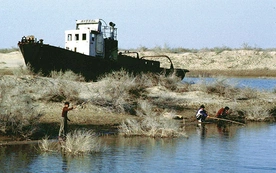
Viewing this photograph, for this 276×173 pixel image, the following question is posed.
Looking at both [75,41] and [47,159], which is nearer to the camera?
[47,159]

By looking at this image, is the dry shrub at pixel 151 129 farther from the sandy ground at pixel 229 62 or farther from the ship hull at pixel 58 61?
the sandy ground at pixel 229 62

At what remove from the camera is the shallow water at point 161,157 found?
14953mm

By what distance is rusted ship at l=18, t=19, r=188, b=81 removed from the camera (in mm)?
34406

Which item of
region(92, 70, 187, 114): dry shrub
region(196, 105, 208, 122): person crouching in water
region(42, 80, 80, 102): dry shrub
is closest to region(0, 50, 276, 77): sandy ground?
region(92, 70, 187, 114): dry shrub

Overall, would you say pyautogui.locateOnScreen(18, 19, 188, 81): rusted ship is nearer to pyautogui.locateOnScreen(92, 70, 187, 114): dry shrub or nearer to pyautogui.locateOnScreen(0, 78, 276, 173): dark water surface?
pyautogui.locateOnScreen(92, 70, 187, 114): dry shrub

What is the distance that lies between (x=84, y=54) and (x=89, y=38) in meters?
1.46

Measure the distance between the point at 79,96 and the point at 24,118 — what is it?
723 cm

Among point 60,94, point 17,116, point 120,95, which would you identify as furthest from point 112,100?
point 17,116

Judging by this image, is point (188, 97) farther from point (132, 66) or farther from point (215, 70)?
point (215, 70)

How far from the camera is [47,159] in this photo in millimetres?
15617

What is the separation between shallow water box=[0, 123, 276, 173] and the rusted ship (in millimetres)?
15544

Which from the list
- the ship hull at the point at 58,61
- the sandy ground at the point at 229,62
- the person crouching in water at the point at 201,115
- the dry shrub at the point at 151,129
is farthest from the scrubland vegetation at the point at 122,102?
the sandy ground at the point at 229,62

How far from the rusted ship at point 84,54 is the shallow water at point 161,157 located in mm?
15544

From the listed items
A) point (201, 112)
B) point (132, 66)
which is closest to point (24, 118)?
point (201, 112)
